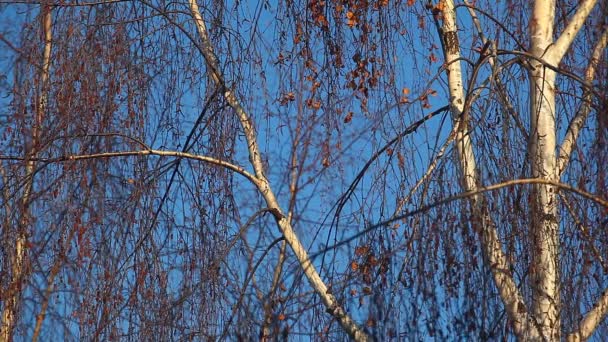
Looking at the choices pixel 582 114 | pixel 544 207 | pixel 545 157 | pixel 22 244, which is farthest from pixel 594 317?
pixel 22 244

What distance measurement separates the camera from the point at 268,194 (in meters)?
4.78

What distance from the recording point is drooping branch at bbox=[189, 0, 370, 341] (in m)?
4.12

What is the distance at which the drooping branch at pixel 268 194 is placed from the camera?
412cm

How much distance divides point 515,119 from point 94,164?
5.12 ft

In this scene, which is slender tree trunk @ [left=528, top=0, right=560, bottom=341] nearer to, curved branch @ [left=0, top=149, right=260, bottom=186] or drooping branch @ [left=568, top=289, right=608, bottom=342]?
drooping branch @ [left=568, top=289, right=608, bottom=342]

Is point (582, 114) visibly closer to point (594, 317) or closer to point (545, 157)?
point (545, 157)

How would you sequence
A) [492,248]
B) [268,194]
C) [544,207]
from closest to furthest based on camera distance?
[492,248]
[544,207]
[268,194]

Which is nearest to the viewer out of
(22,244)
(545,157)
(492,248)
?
(492,248)

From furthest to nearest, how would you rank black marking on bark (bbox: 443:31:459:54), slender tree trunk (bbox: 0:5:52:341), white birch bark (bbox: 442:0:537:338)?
black marking on bark (bbox: 443:31:459:54) < slender tree trunk (bbox: 0:5:52:341) < white birch bark (bbox: 442:0:537:338)

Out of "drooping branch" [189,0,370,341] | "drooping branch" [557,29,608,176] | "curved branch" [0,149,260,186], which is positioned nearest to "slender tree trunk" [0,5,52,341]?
"curved branch" [0,149,260,186]

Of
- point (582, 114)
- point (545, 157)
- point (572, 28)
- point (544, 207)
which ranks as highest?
point (572, 28)

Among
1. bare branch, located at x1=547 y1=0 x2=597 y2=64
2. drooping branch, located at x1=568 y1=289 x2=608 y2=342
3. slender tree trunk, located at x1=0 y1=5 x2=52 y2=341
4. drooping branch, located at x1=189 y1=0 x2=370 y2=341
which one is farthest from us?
bare branch, located at x1=547 y1=0 x2=597 y2=64

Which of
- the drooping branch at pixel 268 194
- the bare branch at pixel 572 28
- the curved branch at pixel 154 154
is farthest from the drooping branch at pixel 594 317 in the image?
the curved branch at pixel 154 154

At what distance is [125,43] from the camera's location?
16.1 feet
